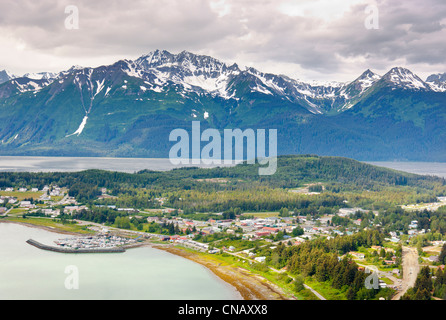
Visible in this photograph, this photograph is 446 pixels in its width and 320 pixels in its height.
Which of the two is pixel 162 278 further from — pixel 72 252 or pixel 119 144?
pixel 119 144

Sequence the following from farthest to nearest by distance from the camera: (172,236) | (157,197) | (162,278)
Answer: (157,197) < (172,236) < (162,278)

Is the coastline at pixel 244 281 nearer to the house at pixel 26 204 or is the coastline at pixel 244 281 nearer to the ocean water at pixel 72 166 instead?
the house at pixel 26 204

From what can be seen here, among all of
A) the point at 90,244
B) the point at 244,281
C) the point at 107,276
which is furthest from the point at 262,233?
the point at 107,276

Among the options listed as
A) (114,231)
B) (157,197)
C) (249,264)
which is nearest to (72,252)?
(114,231)

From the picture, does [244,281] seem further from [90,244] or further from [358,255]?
[90,244]

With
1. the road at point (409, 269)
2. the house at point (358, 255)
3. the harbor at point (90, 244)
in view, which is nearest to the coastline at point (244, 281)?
the harbor at point (90, 244)
